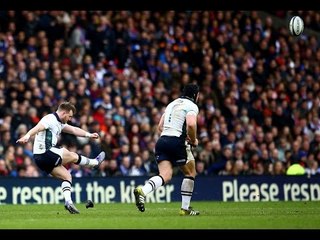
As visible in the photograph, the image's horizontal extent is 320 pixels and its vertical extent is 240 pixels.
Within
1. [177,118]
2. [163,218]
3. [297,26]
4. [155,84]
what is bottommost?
[163,218]

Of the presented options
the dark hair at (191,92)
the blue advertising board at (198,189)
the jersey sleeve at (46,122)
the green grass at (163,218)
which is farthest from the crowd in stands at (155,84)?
the dark hair at (191,92)

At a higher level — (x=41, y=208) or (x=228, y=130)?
(x=228, y=130)

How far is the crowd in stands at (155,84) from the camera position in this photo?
2630 cm

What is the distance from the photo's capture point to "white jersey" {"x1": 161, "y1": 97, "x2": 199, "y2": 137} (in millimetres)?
17188

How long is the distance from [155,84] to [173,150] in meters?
12.1

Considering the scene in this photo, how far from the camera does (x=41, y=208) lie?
20844 millimetres

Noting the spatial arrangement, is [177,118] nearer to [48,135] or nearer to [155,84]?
[48,135]

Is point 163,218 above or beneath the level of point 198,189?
beneath

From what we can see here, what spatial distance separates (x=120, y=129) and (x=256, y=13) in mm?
8470

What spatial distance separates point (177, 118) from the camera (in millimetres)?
17281

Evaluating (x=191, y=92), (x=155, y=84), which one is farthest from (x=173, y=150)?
(x=155, y=84)
